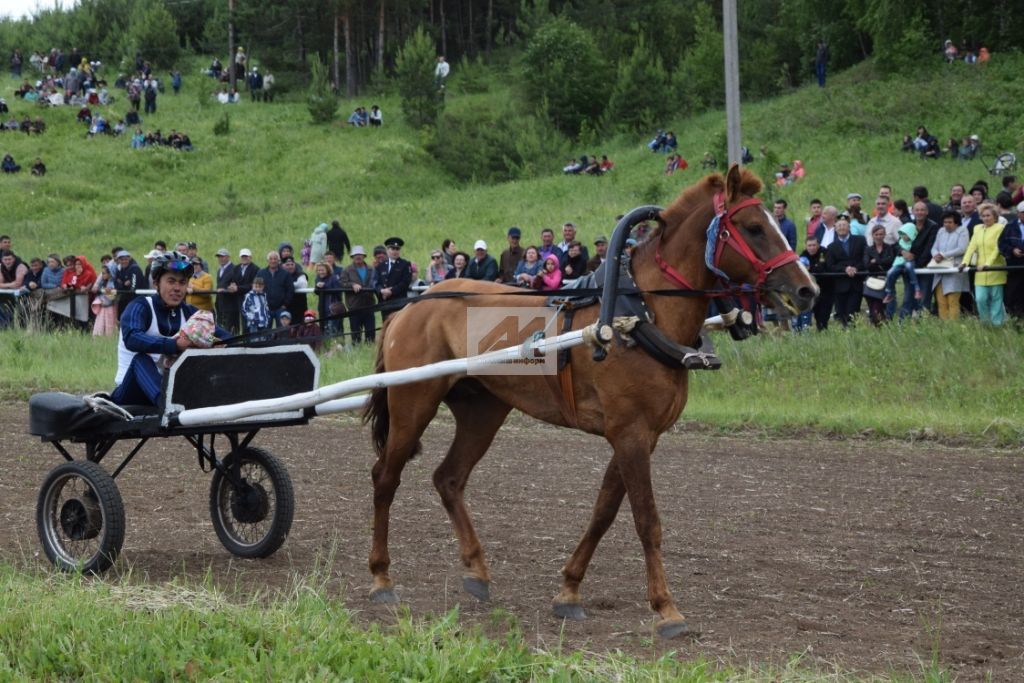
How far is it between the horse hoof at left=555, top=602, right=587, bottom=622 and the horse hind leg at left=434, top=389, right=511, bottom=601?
672mm

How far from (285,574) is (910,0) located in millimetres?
45818

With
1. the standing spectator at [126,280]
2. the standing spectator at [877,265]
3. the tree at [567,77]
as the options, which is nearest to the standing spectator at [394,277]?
the standing spectator at [126,280]

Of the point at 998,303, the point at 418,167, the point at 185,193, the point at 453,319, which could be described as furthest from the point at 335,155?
the point at 453,319

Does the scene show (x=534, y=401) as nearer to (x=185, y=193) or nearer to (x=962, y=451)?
(x=962, y=451)

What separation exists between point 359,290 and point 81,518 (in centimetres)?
969

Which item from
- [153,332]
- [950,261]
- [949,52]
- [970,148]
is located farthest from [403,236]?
[153,332]

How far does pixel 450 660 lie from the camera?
5.09 meters

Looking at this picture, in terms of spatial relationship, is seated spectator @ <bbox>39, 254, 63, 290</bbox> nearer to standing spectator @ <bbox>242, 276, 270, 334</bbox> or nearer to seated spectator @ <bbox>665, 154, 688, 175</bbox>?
standing spectator @ <bbox>242, 276, 270, 334</bbox>

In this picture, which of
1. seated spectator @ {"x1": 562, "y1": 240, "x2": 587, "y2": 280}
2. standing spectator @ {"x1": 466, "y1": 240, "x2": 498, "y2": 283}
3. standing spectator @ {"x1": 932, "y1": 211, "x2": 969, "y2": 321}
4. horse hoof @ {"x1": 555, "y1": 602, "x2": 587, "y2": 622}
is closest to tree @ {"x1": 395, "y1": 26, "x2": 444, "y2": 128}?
standing spectator @ {"x1": 466, "y1": 240, "x2": 498, "y2": 283}

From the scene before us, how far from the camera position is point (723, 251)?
6.39 meters

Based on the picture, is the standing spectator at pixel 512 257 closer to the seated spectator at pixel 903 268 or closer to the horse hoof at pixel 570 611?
the seated spectator at pixel 903 268

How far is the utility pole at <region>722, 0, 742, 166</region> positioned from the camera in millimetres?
14992

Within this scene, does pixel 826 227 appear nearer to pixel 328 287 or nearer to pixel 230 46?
pixel 328 287

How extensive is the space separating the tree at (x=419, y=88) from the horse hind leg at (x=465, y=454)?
164 feet
